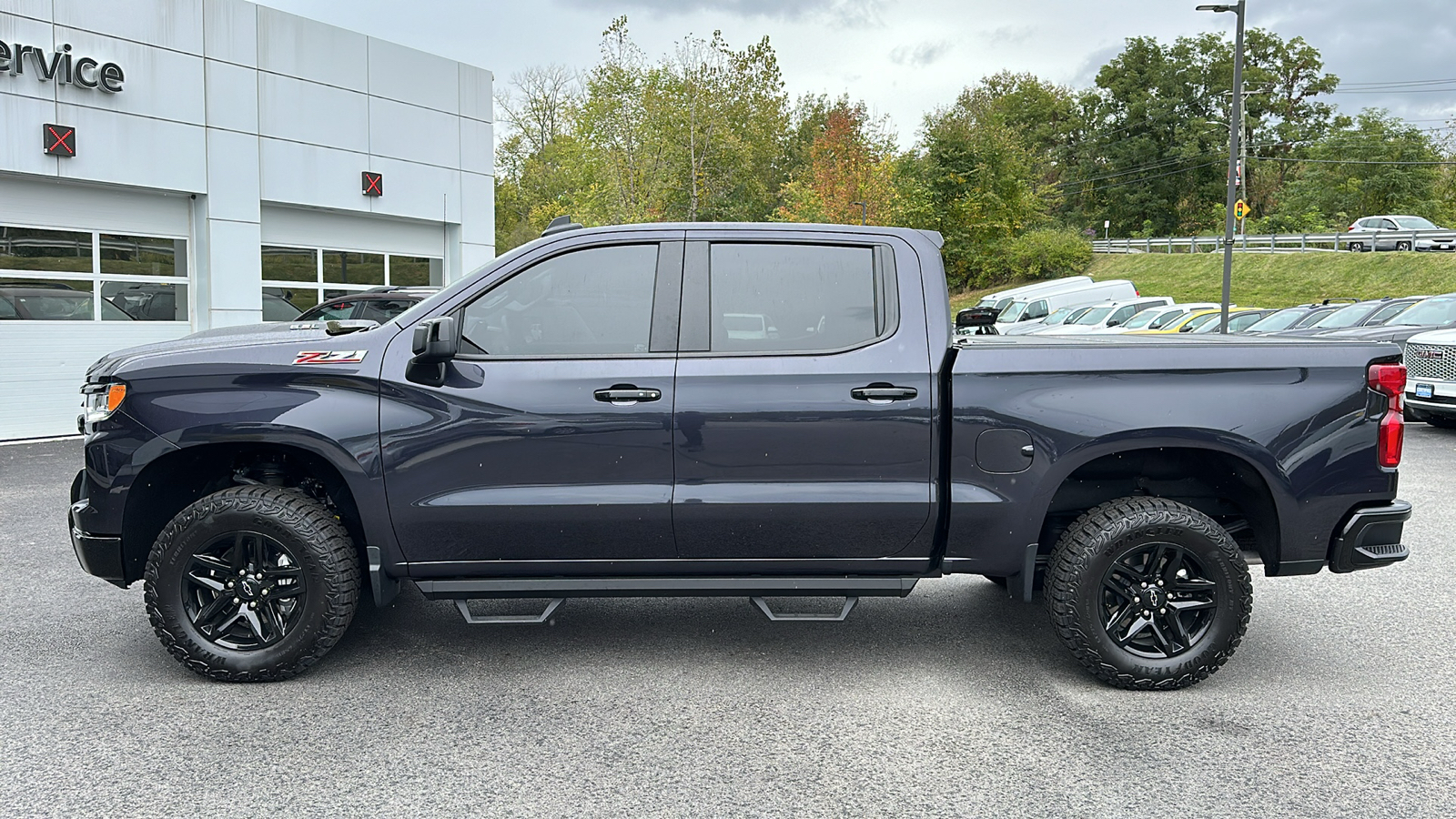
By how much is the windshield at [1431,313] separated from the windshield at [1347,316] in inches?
62.2

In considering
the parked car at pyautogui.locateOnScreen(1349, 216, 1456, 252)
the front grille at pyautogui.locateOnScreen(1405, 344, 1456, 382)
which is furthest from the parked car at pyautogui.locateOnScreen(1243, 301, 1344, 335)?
the parked car at pyautogui.locateOnScreen(1349, 216, 1456, 252)

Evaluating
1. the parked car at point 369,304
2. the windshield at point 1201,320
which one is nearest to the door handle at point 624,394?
the parked car at point 369,304

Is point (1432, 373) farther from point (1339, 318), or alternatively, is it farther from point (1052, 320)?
point (1052, 320)

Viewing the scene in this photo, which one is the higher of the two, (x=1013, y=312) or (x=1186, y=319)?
(x=1013, y=312)

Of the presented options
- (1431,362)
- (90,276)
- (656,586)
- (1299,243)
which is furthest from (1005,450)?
(1299,243)

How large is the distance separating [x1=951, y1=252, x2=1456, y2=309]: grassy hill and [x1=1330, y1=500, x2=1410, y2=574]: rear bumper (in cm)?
3635

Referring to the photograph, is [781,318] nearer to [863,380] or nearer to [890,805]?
[863,380]

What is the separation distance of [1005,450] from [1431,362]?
11203mm

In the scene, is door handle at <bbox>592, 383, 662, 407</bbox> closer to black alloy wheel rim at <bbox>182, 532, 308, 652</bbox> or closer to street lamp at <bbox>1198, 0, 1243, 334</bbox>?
black alloy wheel rim at <bbox>182, 532, 308, 652</bbox>

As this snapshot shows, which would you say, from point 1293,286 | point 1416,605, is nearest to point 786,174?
point 1293,286

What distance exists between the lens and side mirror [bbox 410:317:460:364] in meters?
4.14

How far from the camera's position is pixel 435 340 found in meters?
4.16

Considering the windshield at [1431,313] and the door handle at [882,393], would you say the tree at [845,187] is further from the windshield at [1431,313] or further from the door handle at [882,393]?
the door handle at [882,393]

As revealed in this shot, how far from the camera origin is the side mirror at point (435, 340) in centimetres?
414
